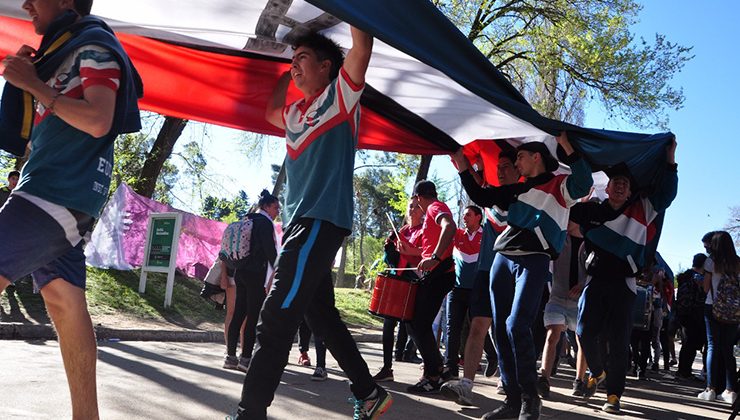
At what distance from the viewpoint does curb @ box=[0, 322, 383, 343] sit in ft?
30.5

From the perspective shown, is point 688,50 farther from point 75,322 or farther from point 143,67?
point 75,322

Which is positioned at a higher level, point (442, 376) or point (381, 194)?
point (381, 194)

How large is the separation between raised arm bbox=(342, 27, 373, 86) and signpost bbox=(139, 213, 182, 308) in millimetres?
10683

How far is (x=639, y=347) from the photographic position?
12.9m

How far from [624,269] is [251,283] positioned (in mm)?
3899

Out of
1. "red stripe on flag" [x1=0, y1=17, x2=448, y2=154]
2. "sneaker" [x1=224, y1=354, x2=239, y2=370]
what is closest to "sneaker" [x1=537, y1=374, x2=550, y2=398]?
"sneaker" [x1=224, y1=354, x2=239, y2=370]

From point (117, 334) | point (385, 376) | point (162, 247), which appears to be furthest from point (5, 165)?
point (385, 376)

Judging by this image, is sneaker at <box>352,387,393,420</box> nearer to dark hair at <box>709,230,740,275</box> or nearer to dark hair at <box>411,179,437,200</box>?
dark hair at <box>411,179,437,200</box>

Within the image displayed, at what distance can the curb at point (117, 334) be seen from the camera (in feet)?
30.5

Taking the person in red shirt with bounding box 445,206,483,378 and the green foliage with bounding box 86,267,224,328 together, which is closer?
the person in red shirt with bounding box 445,206,483,378

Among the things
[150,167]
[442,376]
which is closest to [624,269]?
[442,376]

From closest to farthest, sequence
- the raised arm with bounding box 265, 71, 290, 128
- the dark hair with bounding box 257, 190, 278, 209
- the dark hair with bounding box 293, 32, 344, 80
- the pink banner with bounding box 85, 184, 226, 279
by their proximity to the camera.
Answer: the dark hair with bounding box 293, 32, 344, 80 < the raised arm with bounding box 265, 71, 290, 128 < the dark hair with bounding box 257, 190, 278, 209 < the pink banner with bounding box 85, 184, 226, 279

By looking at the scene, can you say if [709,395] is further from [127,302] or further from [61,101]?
[127,302]

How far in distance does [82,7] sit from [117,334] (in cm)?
800
